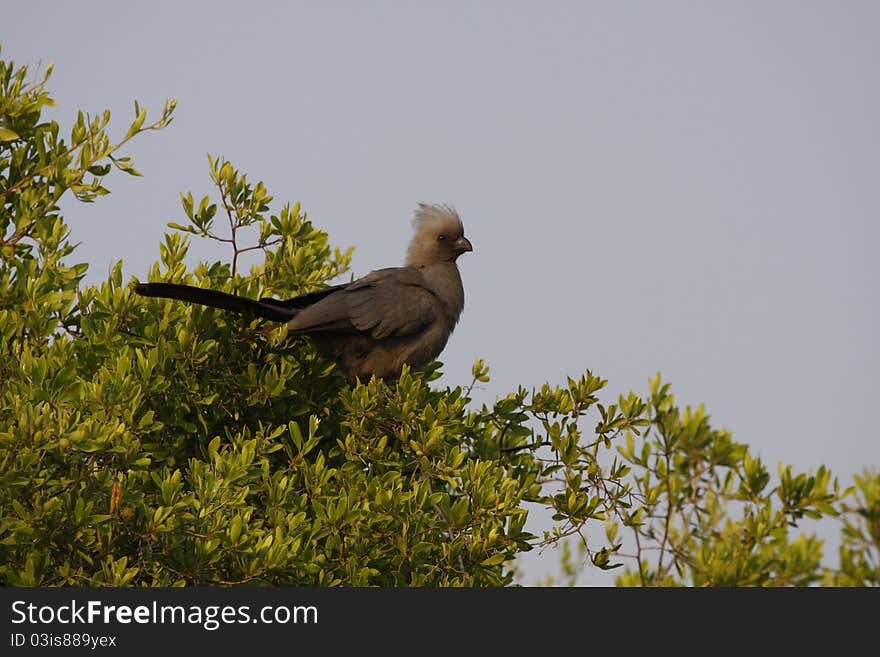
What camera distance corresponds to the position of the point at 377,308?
23.1 ft

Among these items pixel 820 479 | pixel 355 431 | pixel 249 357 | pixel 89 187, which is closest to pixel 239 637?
pixel 355 431

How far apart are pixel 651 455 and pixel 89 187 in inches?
152

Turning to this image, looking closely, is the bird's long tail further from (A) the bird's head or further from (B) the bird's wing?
(A) the bird's head

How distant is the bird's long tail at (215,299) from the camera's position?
5.72 meters

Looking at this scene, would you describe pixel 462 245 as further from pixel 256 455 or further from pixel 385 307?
pixel 256 455

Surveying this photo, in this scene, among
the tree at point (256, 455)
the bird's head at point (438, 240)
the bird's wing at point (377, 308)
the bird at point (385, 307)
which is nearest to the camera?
the tree at point (256, 455)

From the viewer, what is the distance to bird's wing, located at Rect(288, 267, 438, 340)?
6.53m

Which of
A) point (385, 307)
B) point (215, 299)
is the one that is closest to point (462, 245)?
point (385, 307)

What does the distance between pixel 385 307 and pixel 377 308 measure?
3.1 inches

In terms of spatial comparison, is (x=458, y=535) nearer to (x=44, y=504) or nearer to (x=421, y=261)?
(x=44, y=504)

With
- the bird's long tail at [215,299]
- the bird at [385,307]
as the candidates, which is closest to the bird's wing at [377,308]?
the bird at [385,307]

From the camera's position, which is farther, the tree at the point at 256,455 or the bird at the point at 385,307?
the bird at the point at 385,307

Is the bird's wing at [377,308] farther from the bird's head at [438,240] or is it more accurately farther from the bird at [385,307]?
the bird's head at [438,240]

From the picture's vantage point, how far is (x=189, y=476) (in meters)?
5.03
